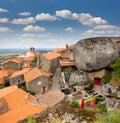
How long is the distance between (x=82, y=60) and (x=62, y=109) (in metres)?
35.7

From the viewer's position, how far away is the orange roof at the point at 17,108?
92.8 feet

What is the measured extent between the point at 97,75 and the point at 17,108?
18.6m

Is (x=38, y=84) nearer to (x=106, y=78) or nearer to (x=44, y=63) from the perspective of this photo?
(x=44, y=63)

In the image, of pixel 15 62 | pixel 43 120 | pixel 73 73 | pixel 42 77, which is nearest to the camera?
pixel 43 120

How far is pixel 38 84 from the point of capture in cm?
5362

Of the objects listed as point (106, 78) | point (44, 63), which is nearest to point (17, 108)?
point (106, 78)

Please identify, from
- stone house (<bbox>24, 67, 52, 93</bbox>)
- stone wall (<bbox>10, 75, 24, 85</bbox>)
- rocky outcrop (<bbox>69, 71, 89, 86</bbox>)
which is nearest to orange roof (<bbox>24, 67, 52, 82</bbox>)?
stone house (<bbox>24, 67, 52, 93</bbox>)

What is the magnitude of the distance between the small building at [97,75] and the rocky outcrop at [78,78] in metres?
0.96

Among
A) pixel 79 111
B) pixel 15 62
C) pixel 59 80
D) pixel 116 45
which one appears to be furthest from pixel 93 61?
pixel 15 62

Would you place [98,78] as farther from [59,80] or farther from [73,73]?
[59,80]

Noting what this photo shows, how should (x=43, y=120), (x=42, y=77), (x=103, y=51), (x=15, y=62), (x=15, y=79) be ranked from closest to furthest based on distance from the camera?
(x=43, y=120)
(x=103, y=51)
(x=42, y=77)
(x=15, y=79)
(x=15, y=62)

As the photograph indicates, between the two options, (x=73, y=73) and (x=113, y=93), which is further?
(x=73, y=73)

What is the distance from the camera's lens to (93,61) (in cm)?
4500

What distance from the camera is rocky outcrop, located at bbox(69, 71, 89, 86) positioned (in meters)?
47.2
